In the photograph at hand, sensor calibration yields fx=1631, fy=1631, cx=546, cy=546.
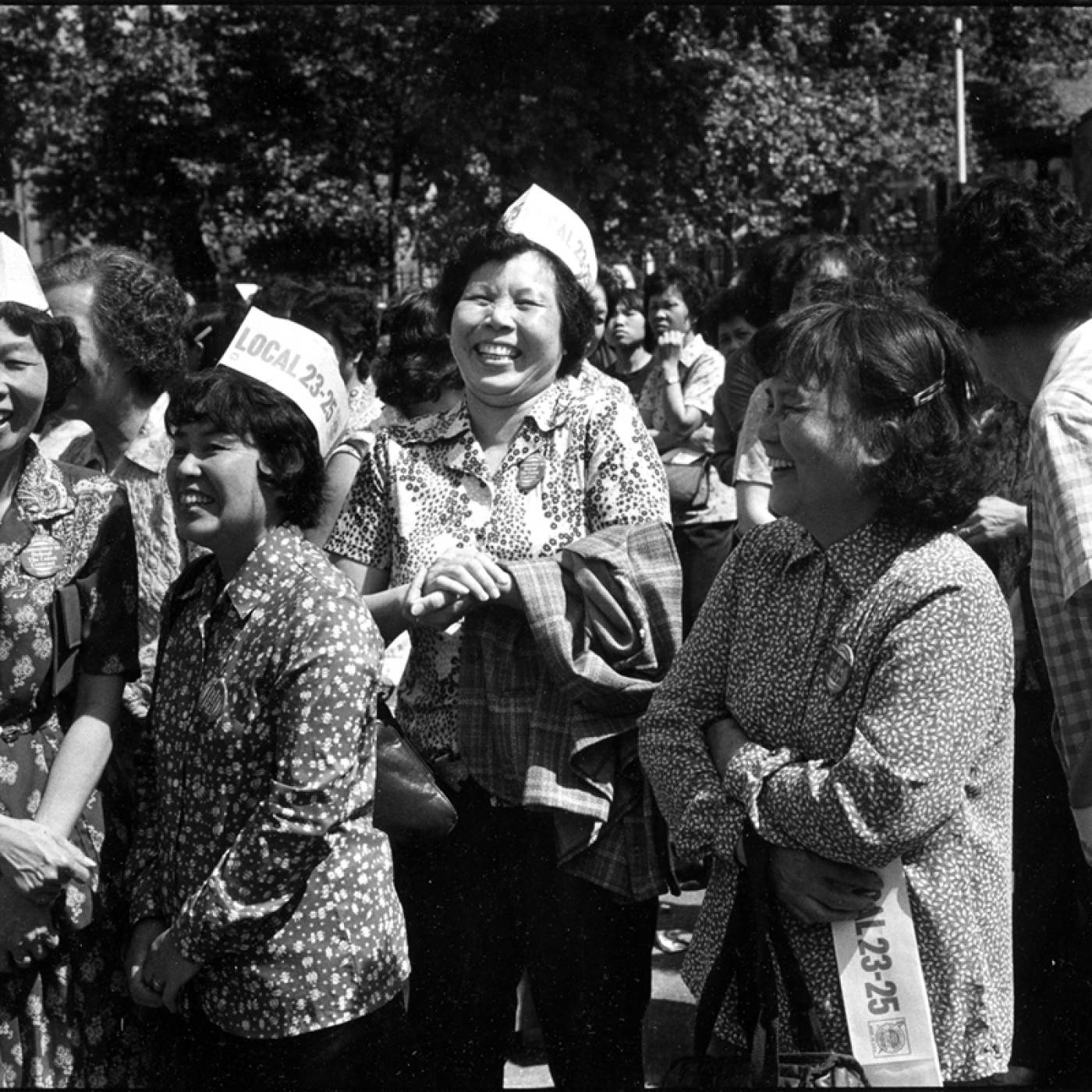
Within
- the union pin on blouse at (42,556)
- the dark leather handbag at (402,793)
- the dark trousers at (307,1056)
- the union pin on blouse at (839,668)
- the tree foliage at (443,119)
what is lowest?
the dark trousers at (307,1056)

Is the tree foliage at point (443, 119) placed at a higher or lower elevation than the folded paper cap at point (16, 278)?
higher

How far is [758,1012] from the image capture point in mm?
2551

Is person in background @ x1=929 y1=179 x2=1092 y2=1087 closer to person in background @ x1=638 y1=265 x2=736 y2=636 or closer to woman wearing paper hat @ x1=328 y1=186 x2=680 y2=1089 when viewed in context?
woman wearing paper hat @ x1=328 y1=186 x2=680 y2=1089

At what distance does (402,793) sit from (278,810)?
1.18 ft

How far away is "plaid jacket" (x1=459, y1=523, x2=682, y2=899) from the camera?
3205mm

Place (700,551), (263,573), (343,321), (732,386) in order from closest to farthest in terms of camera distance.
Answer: (263,573)
(343,321)
(732,386)
(700,551)

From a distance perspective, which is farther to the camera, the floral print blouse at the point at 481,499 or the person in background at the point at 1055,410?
the floral print blouse at the point at 481,499

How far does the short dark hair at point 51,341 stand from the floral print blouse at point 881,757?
1.45 meters

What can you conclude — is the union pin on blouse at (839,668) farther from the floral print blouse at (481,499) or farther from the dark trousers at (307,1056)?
the dark trousers at (307,1056)

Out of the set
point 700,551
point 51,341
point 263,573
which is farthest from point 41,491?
point 700,551

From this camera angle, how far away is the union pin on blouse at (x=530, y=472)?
11.1 ft

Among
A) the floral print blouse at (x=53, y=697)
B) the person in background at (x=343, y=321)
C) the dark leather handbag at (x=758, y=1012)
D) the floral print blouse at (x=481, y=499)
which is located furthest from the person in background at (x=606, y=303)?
the dark leather handbag at (x=758, y=1012)

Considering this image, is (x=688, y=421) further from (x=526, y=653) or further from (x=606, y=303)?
(x=526, y=653)

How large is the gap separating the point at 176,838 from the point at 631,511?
1.10 meters
